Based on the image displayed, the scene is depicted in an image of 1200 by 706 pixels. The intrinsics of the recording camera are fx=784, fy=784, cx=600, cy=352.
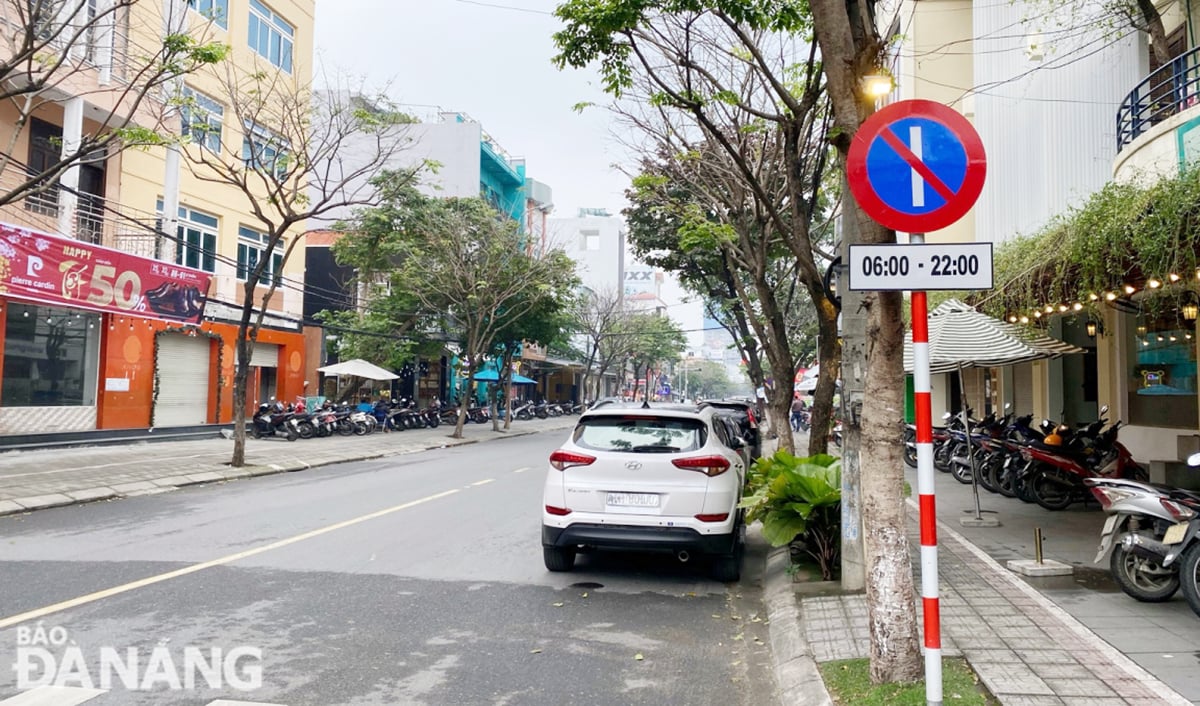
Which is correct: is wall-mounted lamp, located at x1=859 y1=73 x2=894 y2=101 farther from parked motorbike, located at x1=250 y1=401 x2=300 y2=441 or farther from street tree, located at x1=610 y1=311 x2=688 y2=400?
street tree, located at x1=610 y1=311 x2=688 y2=400

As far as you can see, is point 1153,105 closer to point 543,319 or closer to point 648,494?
point 648,494

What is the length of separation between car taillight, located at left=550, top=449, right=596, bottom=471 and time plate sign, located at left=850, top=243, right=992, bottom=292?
353 centimetres

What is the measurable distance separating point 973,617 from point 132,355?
1972 cm

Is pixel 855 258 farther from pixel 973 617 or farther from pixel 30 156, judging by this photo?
pixel 30 156

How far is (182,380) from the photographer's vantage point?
2092 centimetres

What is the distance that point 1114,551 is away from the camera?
235 inches

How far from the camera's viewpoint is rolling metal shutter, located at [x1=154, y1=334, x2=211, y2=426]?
66.3 ft

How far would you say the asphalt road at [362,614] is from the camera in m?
4.29

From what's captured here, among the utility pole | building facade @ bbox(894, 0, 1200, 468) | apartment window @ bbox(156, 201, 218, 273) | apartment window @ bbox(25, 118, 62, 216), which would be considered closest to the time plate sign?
the utility pole

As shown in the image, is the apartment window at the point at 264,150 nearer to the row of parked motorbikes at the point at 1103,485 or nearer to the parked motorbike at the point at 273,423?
the parked motorbike at the point at 273,423

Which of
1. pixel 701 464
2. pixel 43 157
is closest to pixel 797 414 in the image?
pixel 43 157

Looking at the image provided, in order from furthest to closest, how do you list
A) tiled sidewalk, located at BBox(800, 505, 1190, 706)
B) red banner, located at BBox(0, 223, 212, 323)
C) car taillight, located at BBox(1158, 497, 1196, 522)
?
red banner, located at BBox(0, 223, 212, 323), car taillight, located at BBox(1158, 497, 1196, 522), tiled sidewalk, located at BBox(800, 505, 1190, 706)

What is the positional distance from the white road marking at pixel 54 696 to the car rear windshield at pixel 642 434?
3941 mm

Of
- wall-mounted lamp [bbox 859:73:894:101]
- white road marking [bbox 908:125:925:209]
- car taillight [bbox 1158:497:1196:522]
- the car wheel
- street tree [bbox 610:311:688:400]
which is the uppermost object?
street tree [bbox 610:311:688:400]
